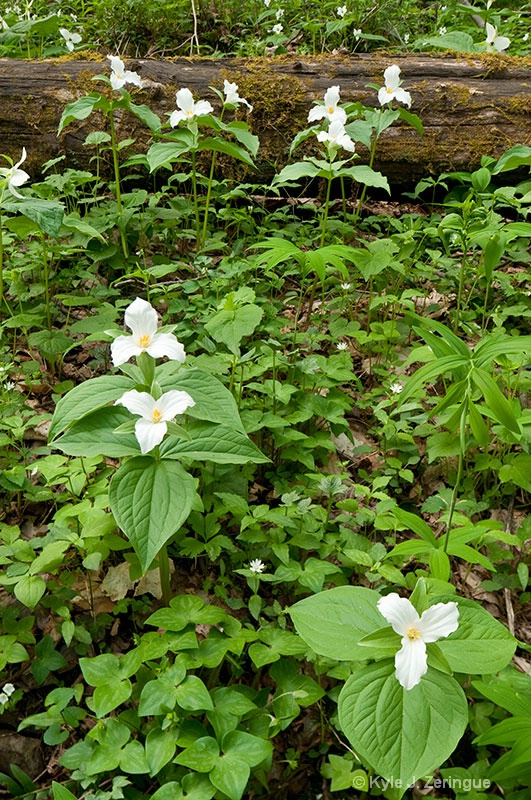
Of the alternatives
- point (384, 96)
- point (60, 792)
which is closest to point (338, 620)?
point (60, 792)

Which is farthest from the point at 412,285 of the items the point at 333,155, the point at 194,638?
the point at 194,638

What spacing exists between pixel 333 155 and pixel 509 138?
1.41m

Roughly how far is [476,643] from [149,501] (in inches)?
33.6

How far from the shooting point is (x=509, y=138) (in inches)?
145

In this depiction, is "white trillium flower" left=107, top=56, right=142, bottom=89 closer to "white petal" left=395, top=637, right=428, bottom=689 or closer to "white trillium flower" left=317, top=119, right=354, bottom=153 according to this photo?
"white trillium flower" left=317, top=119, right=354, bottom=153

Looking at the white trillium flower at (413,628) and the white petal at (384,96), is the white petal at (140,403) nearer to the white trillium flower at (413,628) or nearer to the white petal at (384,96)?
the white trillium flower at (413,628)

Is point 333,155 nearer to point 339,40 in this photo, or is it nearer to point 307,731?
point 307,731

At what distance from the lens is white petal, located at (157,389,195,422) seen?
4.97ft

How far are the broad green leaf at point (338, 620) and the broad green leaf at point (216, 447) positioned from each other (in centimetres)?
40

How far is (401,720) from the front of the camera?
4.23ft

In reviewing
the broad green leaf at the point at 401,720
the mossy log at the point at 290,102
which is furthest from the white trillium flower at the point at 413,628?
the mossy log at the point at 290,102

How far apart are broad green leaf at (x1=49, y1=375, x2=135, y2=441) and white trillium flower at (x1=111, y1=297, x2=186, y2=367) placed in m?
0.13

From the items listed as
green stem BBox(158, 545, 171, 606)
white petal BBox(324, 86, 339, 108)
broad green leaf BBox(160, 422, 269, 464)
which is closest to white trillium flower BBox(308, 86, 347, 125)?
white petal BBox(324, 86, 339, 108)

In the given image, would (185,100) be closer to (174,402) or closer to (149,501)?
(174,402)
